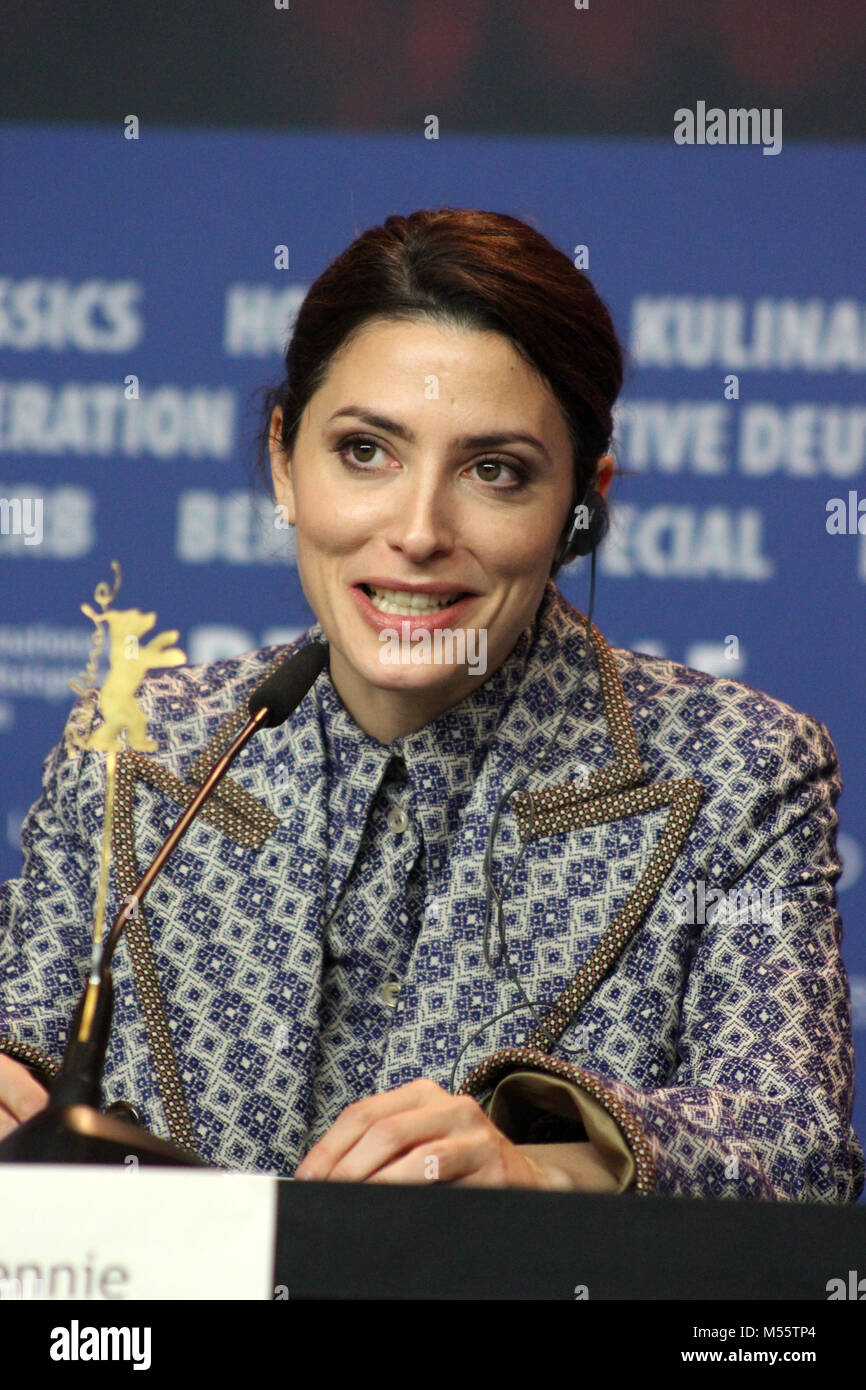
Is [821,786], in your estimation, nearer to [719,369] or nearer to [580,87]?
Answer: [719,369]

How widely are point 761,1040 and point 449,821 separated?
0.38 metres

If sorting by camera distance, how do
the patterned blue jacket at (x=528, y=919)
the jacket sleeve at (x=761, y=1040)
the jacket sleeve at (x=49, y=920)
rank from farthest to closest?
the jacket sleeve at (x=49, y=920)
the patterned blue jacket at (x=528, y=919)
the jacket sleeve at (x=761, y=1040)

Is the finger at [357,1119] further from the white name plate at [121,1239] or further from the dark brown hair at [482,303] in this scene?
the dark brown hair at [482,303]

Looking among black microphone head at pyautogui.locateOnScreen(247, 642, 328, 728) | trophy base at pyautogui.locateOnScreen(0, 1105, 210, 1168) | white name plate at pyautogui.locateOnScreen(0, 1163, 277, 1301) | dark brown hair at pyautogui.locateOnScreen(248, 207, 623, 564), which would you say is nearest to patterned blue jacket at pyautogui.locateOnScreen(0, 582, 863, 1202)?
dark brown hair at pyautogui.locateOnScreen(248, 207, 623, 564)

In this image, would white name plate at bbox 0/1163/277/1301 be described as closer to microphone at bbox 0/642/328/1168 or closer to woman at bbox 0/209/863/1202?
microphone at bbox 0/642/328/1168

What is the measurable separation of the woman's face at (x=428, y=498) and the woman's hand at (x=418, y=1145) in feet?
1.71

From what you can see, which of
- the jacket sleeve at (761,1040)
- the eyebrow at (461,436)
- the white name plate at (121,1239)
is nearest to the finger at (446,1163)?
the jacket sleeve at (761,1040)

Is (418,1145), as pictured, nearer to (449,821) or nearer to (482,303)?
(449,821)

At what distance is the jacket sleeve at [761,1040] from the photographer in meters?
1.23

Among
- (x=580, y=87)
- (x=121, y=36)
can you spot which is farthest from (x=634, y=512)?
(x=121, y=36)

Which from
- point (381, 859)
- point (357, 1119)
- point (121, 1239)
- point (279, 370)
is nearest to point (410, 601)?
point (381, 859)

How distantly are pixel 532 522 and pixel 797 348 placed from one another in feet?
4.19

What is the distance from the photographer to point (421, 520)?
1528 mm
